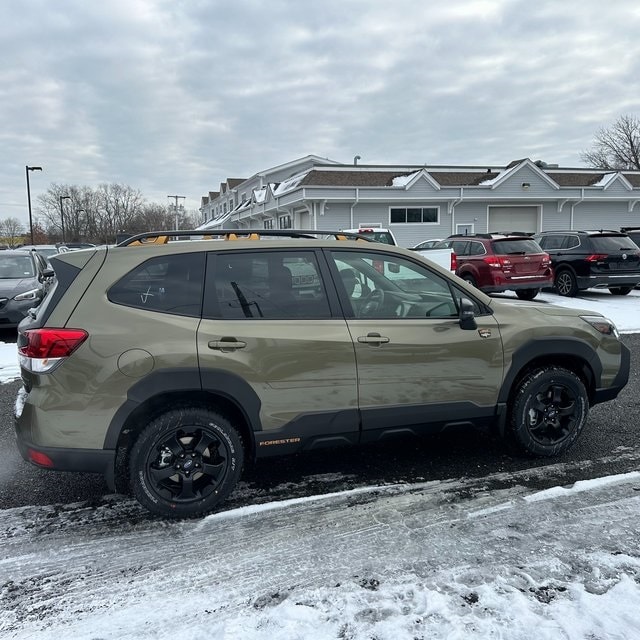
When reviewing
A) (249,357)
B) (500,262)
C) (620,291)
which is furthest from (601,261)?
(249,357)

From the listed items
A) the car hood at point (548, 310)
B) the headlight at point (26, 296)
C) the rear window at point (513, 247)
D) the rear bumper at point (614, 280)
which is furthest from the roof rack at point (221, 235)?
the rear bumper at point (614, 280)

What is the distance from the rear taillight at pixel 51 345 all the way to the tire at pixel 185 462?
2.04 ft

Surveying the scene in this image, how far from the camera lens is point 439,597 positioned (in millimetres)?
2451

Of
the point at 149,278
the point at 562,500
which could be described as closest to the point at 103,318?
the point at 149,278

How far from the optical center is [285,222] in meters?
30.4

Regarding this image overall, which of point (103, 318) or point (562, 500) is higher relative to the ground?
point (103, 318)

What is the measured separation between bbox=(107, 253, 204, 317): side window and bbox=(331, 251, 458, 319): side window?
92cm

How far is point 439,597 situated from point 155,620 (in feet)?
4.25

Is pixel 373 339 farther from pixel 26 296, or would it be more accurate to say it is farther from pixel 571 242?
pixel 571 242

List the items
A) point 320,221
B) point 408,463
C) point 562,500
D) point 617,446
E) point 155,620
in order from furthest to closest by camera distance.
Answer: point 320,221 → point 617,446 → point 408,463 → point 562,500 → point 155,620

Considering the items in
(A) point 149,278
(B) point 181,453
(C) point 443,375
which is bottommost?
(B) point 181,453

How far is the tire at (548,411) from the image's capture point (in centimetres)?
385

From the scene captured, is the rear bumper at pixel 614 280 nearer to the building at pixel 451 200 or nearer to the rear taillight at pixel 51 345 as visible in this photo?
the rear taillight at pixel 51 345

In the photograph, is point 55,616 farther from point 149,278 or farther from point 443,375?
point 443,375
